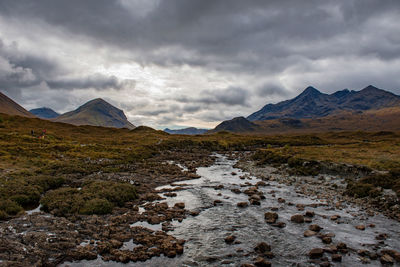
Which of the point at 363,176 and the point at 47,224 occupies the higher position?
the point at 363,176

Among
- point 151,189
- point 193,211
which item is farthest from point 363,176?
point 151,189

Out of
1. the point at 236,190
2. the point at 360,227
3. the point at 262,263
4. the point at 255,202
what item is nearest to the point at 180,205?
the point at 255,202

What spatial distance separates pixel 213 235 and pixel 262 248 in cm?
413

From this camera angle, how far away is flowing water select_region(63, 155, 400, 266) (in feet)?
51.7

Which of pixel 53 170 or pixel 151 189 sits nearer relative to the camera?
pixel 151 189

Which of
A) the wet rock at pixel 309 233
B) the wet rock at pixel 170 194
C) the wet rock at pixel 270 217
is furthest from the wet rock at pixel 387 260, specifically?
the wet rock at pixel 170 194

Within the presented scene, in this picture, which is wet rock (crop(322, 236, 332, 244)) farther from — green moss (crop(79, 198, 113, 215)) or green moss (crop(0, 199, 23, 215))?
green moss (crop(0, 199, 23, 215))

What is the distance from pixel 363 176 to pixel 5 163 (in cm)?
5481

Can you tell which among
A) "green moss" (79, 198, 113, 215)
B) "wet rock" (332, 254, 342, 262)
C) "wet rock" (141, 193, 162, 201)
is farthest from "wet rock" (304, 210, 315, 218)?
"green moss" (79, 198, 113, 215)

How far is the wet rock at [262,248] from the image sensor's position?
16.7m

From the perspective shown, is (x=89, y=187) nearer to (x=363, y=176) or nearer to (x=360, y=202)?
(x=360, y=202)

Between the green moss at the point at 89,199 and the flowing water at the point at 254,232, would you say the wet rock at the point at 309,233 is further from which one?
the green moss at the point at 89,199

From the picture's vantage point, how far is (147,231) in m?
19.3

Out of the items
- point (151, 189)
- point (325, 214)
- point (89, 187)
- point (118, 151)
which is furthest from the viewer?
point (118, 151)
